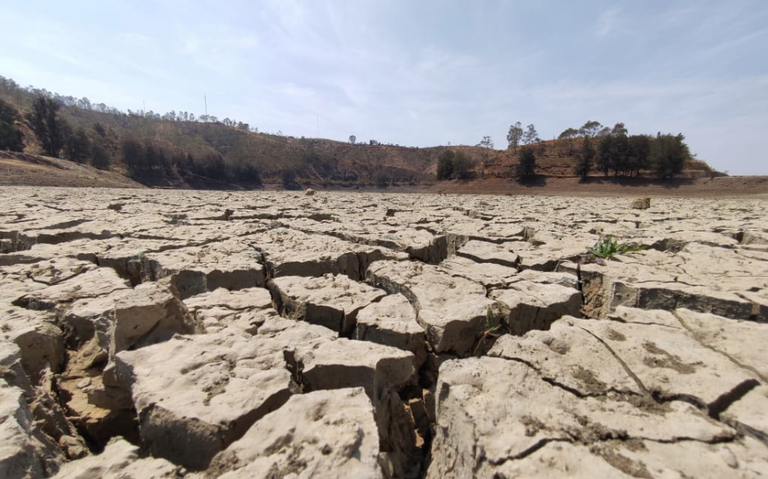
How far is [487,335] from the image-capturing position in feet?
6.98

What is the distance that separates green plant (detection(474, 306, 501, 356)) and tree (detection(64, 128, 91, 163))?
39928 mm

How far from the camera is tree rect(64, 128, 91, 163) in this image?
30094mm

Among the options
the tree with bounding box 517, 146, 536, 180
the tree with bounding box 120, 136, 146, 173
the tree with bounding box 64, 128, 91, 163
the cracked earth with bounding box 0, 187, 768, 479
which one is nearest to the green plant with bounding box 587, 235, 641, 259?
the cracked earth with bounding box 0, 187, 768, 479

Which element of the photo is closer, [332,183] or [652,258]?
[652,258]

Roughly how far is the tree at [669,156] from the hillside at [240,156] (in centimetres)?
186

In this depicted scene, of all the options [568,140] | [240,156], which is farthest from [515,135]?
[240,156]

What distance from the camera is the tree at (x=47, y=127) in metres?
29.7

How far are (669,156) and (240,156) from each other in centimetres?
4805

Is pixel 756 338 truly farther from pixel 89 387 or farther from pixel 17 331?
pixel 17 331

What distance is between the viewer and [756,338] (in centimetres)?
172

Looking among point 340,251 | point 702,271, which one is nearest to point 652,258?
point 702,271

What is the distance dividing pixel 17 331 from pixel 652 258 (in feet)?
15.7

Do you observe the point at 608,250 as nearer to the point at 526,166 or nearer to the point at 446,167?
the point at 526,166

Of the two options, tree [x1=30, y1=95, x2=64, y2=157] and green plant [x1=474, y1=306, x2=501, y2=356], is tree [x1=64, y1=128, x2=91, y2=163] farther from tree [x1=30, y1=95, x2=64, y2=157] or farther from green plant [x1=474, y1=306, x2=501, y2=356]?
green plant [x1=474, y1=306, x2=501, y2=356]
